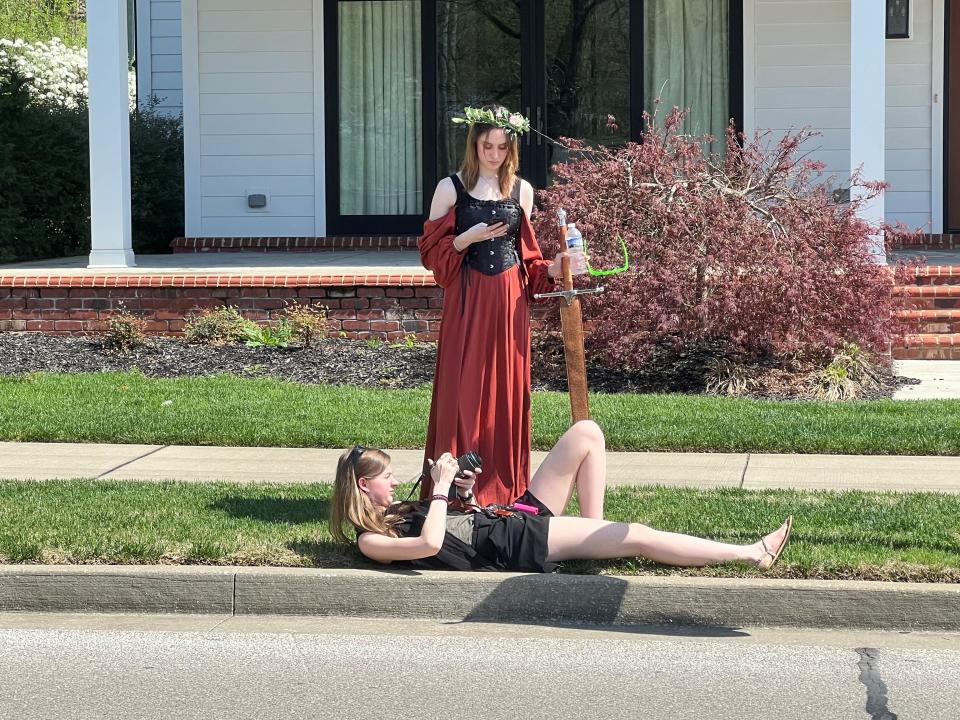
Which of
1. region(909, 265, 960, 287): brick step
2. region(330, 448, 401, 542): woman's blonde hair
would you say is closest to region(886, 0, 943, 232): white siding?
region(909, 265, 960, 287): brick step

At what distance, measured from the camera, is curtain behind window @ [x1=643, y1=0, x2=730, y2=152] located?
16.2 metres

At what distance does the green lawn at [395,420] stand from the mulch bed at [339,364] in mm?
670

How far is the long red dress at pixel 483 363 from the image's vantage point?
21.2 feet

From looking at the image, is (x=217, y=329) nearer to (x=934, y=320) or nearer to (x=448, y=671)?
(x=934, y=320)

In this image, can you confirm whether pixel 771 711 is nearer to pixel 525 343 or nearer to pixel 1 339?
pixel 525 343

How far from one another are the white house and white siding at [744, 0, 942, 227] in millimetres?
16

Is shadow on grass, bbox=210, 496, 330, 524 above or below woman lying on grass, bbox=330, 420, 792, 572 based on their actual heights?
below

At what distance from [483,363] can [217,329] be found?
6370 mm

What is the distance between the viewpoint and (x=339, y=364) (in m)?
11.6

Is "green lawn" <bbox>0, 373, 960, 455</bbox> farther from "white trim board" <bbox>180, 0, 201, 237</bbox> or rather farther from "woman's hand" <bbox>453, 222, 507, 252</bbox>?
"white trim board" <bbox>180, 0, 201, 237</bbox>

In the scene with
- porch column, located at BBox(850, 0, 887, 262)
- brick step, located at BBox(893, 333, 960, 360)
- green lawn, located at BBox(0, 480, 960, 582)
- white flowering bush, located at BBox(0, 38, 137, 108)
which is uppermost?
white flowering bush, located at BBox(0, 38, 137, 108)

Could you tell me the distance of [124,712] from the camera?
4.70 metres

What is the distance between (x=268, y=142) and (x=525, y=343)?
34.6 feet

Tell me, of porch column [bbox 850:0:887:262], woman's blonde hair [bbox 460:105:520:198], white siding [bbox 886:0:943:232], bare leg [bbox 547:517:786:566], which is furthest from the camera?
white siding [bbox 886:0:943:232]
